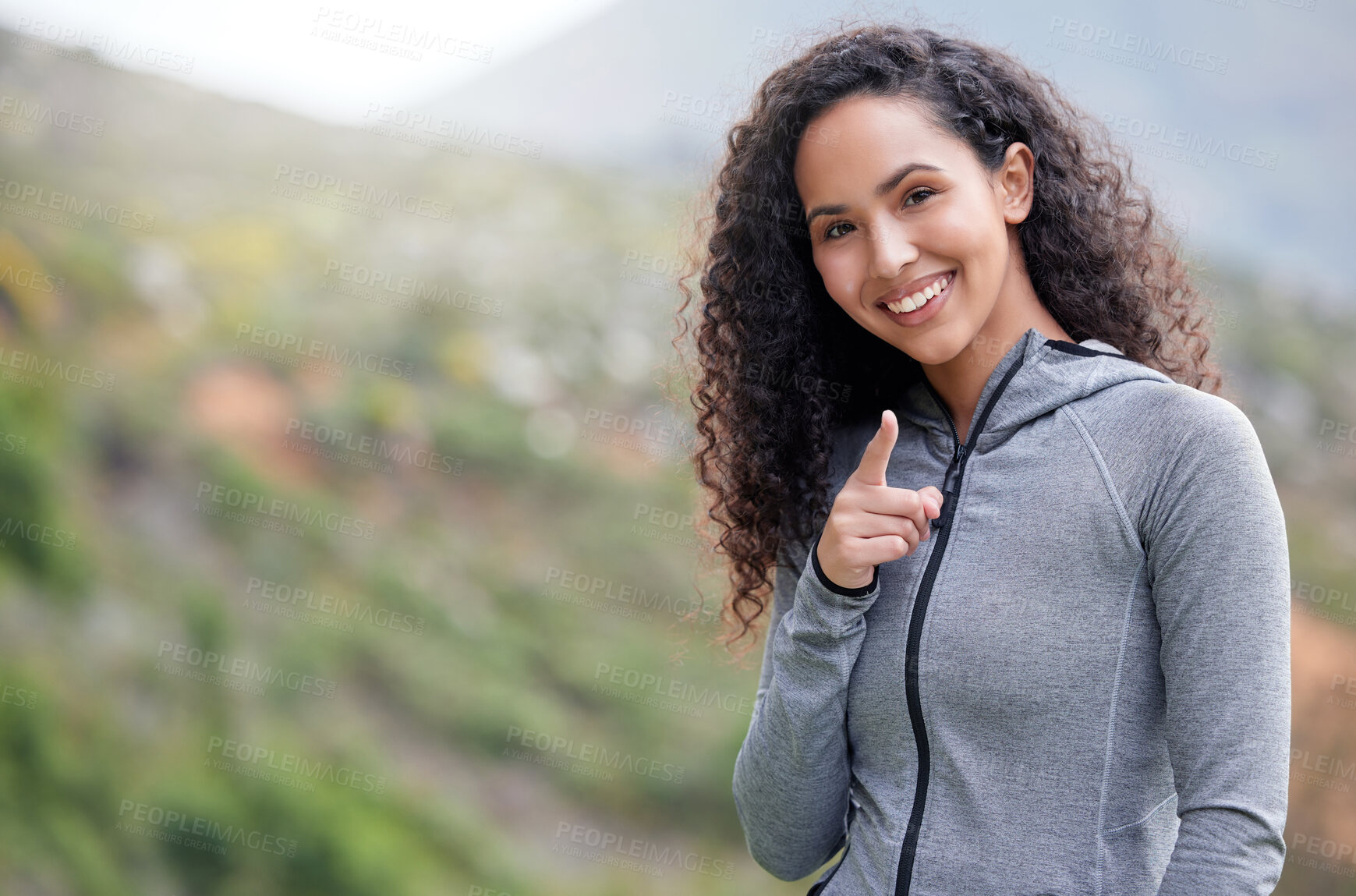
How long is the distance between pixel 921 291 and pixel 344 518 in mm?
3413

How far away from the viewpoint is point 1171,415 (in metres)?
1.07

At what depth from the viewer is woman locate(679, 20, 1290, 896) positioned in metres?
1.00

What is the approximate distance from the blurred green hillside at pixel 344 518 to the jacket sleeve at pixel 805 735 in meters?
2.01

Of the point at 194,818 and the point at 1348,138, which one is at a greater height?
the point at 1348,138

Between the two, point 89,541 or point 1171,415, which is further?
point 89,541

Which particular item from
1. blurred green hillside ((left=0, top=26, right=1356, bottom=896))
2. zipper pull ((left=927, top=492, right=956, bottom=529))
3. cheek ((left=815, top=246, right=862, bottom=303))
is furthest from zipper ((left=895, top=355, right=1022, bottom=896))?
blurred green hillside ((left=0, top=26, right=1356, bottom=896))

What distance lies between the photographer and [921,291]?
48.0 inches

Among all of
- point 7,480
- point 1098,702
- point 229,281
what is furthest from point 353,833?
point 1098,702

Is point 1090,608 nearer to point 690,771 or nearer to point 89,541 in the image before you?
point 690,771

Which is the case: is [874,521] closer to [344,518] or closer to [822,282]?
[822,282]

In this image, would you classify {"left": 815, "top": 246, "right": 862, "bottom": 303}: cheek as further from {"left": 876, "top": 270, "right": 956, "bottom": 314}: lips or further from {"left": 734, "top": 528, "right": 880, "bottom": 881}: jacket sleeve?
{"left": 734, "top": 528, "right": 880, "bottom": 881}: jacket sleeve

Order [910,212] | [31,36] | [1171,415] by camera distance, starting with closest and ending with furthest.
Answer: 1. [1171,415]
2. [910,212]
3. [31,36]

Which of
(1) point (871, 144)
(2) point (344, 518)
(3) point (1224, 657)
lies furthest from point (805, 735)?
(2) point (344, 518)

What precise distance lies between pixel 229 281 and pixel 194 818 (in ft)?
7.48
